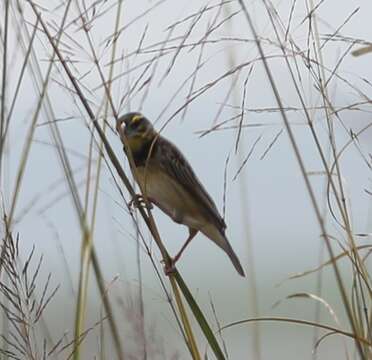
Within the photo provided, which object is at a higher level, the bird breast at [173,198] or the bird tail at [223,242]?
the bird breast at [173,198]

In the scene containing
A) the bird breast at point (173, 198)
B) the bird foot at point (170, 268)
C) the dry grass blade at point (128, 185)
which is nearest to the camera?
the dry grass blade at point (128, 185)

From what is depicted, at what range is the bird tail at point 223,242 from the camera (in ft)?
9.98

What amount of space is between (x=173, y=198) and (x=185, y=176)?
0.33 ft

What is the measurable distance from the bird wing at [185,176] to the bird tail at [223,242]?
3 centimetres

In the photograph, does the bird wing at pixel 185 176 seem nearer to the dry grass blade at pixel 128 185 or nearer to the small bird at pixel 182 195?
the small bird at pixel 182 195

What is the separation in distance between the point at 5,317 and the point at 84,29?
58 cm

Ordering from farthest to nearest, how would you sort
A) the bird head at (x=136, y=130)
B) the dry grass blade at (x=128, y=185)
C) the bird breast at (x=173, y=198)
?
1. the bird breast at (x=173, y=198)
2. the bird head at (x=136, y=130)
3. the dry grass blade at (x=128, y=185)

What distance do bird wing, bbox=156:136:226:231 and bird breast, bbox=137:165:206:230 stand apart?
0.05ft

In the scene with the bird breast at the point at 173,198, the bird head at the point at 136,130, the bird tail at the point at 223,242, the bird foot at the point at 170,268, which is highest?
the bird head at the point at 136,130

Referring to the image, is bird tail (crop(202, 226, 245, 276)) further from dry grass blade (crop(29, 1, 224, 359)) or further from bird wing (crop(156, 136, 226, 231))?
dry grass blade (crop(29, 1, 224, 359))

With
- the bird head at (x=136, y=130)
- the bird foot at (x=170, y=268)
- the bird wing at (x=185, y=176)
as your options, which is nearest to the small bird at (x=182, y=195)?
the bird wing at (x=185, y=176)

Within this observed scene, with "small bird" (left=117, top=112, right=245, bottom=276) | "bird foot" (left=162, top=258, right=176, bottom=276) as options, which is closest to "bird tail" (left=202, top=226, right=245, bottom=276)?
"small bird" (left=117, top=112, right=245, bottom=276)

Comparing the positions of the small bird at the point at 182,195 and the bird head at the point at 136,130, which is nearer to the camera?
the bird head at the point at 136,130

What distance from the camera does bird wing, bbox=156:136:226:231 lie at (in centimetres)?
300
